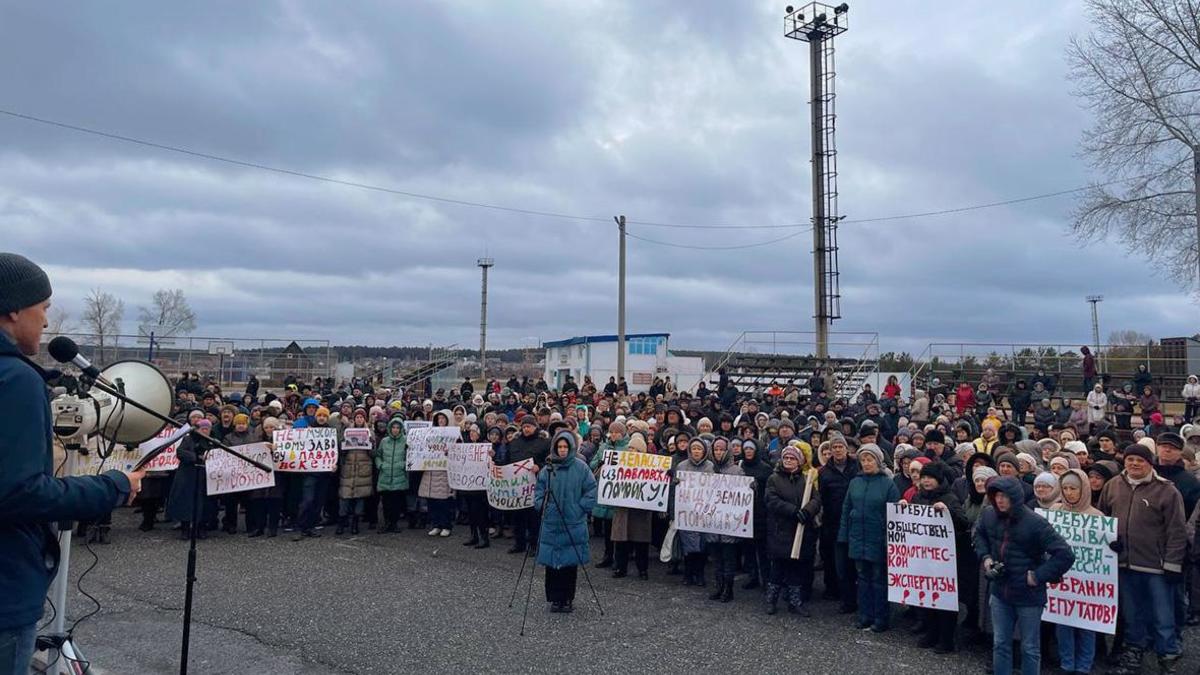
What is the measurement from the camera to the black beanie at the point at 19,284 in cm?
290

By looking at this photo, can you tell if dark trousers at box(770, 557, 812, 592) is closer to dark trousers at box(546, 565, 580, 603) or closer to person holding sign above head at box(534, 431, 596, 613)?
person holding sign above head at box(534, 431, 596, 613)

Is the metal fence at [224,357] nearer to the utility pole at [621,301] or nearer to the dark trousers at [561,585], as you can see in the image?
the utility pole at [621,301]

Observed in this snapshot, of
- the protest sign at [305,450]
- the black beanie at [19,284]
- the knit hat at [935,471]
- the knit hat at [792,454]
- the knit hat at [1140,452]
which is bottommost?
the protest sign at [305,450]

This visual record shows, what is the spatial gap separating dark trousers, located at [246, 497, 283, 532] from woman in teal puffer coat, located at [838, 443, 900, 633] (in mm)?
8807

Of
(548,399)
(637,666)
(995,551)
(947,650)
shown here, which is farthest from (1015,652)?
(548,399)

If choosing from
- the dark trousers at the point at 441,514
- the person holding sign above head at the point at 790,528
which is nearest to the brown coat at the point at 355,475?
the dark trousers at the point at 441,514

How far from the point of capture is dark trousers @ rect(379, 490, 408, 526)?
1291 centimetres

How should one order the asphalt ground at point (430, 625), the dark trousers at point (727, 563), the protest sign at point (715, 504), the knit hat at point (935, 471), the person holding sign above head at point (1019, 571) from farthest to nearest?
1. the protest sign at point (715, 504)
2. the dark trousers at point (727, 563)
3. the knit hat at point (935, 471)
4. the asphalt ground at point (430, 625)
5. the person holding sign above head at point (1019, 571)

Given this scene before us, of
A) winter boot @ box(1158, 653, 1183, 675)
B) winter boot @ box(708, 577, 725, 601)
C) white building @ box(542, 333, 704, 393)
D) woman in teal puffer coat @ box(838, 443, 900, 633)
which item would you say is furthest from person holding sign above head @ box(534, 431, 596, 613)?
white building @ box(542, 333, 704, 393)

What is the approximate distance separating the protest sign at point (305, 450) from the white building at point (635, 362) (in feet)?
83.5

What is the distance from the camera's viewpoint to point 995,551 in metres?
6.38

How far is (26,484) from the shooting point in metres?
2.65

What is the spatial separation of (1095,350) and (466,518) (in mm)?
30353

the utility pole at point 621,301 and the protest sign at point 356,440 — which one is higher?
the utility pole at point 621,301
